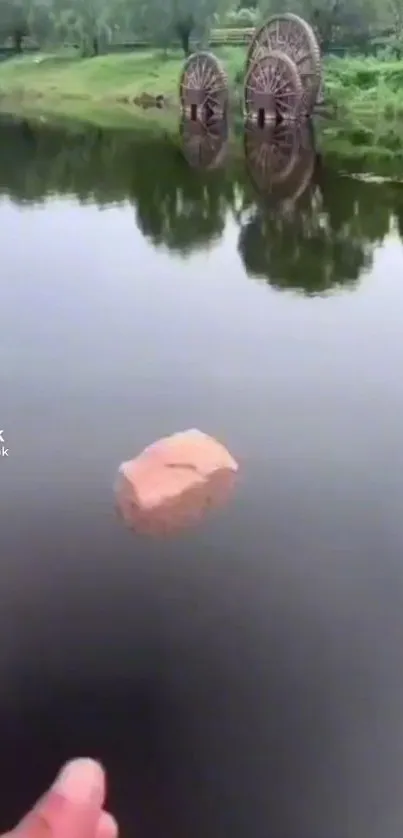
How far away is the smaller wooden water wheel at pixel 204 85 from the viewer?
26.0 m

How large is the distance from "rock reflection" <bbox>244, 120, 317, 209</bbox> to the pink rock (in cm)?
962

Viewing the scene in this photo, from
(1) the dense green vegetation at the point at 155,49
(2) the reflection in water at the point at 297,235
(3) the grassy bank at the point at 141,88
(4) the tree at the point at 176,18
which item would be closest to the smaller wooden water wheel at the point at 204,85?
(3) the grassy bank at the point at 141,88

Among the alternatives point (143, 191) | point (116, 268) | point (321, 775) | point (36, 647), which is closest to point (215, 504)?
point (36, 647)

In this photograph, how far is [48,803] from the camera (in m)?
3.93

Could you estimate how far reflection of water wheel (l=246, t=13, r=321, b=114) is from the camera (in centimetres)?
2216

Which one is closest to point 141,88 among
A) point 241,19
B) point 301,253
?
point 241,19

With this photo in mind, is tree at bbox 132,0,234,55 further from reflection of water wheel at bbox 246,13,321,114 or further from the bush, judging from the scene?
reflection of water wheel at bbox 246,13,321,114

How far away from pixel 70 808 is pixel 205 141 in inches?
846

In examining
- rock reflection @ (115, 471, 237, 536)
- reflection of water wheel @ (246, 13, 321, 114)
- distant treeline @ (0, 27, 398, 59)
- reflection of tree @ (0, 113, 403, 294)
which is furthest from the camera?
distant treeline @ (0, 27, 398, 59)

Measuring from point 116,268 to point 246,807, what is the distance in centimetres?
904

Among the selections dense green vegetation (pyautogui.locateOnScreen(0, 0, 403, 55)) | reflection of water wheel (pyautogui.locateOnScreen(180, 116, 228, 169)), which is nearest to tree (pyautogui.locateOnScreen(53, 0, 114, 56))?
dense green vegetation (pyautogui.locateOnScreen(0, 0, 403, 55))

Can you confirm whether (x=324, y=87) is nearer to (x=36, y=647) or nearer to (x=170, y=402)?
(x=170, y=402)

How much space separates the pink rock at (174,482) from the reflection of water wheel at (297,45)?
58.6 feet

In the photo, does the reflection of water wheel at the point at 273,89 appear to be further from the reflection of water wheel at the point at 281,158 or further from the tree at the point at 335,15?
the tree at the point at 335,15
